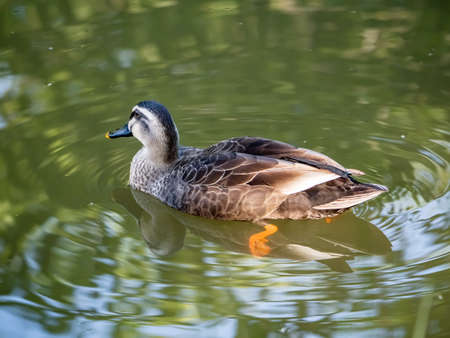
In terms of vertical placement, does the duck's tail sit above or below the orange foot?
above

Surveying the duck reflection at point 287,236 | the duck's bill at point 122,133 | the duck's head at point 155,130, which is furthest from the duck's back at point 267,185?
the duck's bill at point 122,133

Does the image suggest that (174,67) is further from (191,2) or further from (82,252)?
(82,252)

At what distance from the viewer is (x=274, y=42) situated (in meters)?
10.9

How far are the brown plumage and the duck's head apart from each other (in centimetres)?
1

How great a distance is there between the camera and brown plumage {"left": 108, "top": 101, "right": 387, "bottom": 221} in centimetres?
685

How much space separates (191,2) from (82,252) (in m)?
6.93

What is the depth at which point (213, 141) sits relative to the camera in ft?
28.2

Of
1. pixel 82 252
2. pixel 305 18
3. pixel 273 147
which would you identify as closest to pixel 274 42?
pixel 305 18

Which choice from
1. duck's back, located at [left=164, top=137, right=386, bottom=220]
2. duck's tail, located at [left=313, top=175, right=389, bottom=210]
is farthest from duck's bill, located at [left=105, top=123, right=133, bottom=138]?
duck's tail, located at [left=313, top=175, right=389, bottom=210]

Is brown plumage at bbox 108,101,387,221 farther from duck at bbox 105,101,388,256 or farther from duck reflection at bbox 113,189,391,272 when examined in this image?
duck reflection at bbox 113,189,391,272

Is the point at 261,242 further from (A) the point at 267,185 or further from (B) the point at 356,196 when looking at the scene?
(B) the point at 356,196

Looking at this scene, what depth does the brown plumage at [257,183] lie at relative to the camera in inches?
270

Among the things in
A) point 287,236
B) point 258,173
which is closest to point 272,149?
point 258,173

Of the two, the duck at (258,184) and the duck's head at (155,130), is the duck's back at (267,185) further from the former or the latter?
the duck's head at (155,130)
